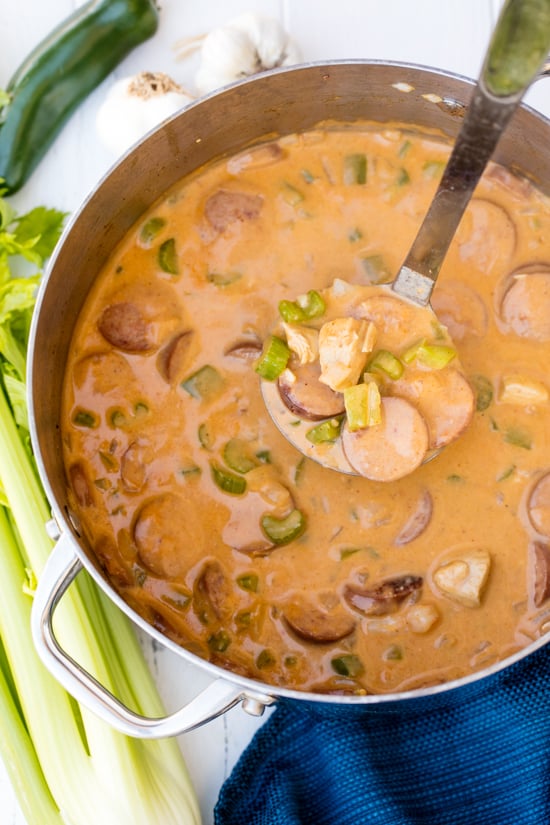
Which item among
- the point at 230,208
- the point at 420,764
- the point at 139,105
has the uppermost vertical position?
the point at 139,105

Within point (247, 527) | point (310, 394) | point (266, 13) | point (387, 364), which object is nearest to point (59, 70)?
→ point (266, 13)

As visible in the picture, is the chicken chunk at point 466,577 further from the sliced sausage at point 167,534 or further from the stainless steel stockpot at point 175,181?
the sliced sausage at point 167,534

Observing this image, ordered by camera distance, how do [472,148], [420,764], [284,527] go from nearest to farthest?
1. [472,148]
2. [284,527]
3. [420,764]

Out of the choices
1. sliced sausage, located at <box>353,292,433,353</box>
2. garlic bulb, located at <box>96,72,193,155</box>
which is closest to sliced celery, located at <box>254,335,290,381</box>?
sliced sausage, located at <box>353,292,433,353</box>

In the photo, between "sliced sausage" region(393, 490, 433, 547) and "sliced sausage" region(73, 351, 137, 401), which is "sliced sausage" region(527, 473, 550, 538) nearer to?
"sliced sausage" region(393, 490, 433, 547)

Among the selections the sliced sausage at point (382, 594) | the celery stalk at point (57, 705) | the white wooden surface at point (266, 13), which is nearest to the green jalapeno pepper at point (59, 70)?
the white wooden surface at point (266, 13)

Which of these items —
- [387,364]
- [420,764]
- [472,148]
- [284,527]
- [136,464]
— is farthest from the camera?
[420,764]

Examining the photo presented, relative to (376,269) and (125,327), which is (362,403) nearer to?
(376,269)
